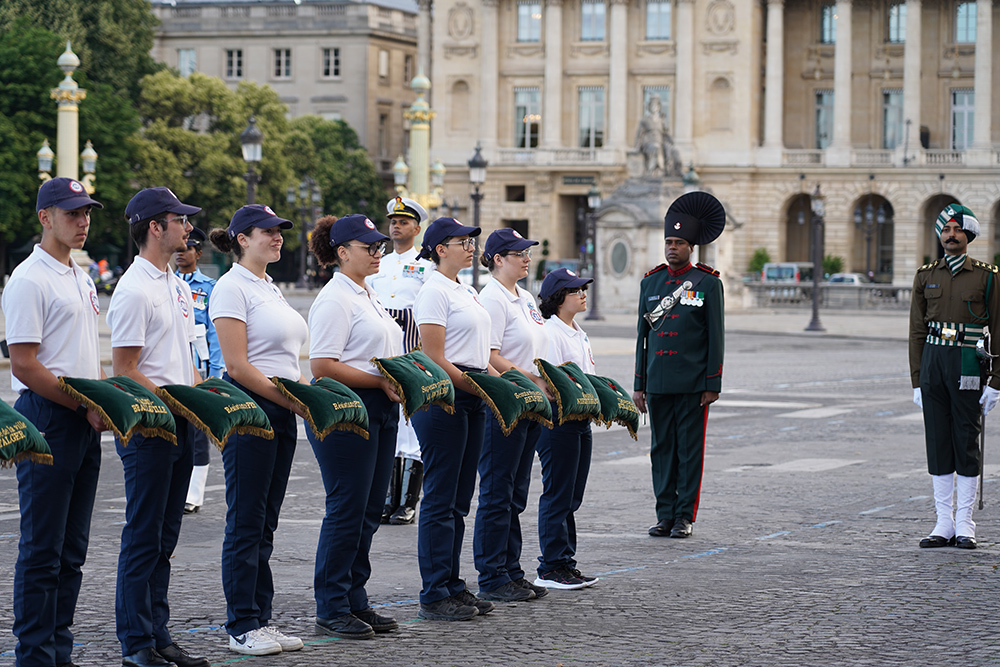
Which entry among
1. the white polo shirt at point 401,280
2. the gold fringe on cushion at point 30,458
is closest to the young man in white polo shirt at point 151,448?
the gold fringe on cushion at point 30,458

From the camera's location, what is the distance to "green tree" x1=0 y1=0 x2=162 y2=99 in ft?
233

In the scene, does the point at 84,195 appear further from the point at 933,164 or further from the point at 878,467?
the point at 933,164

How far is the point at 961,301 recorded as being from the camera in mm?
10578

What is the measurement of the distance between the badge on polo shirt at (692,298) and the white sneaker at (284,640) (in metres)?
4.83

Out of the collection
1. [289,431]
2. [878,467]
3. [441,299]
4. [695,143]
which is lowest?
[878,467]

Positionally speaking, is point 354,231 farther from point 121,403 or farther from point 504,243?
point 121,403

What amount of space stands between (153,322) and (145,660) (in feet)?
4.70

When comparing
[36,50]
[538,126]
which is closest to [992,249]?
[538,126]

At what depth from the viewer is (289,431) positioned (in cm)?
745

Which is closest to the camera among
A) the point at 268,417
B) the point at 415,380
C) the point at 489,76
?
the point at 268,417

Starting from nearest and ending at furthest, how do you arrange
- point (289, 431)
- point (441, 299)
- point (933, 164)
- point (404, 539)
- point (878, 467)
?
point (289, 431), point (441, 299), point (404, 539), point (878, 467), point (933, 164)

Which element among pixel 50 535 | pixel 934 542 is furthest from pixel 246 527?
pixel 934 542

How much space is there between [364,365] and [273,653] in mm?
1430

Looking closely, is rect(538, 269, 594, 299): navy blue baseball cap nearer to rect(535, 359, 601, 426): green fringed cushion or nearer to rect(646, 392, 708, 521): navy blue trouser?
rect(535, 359, 601, 426): green fringed cushion
